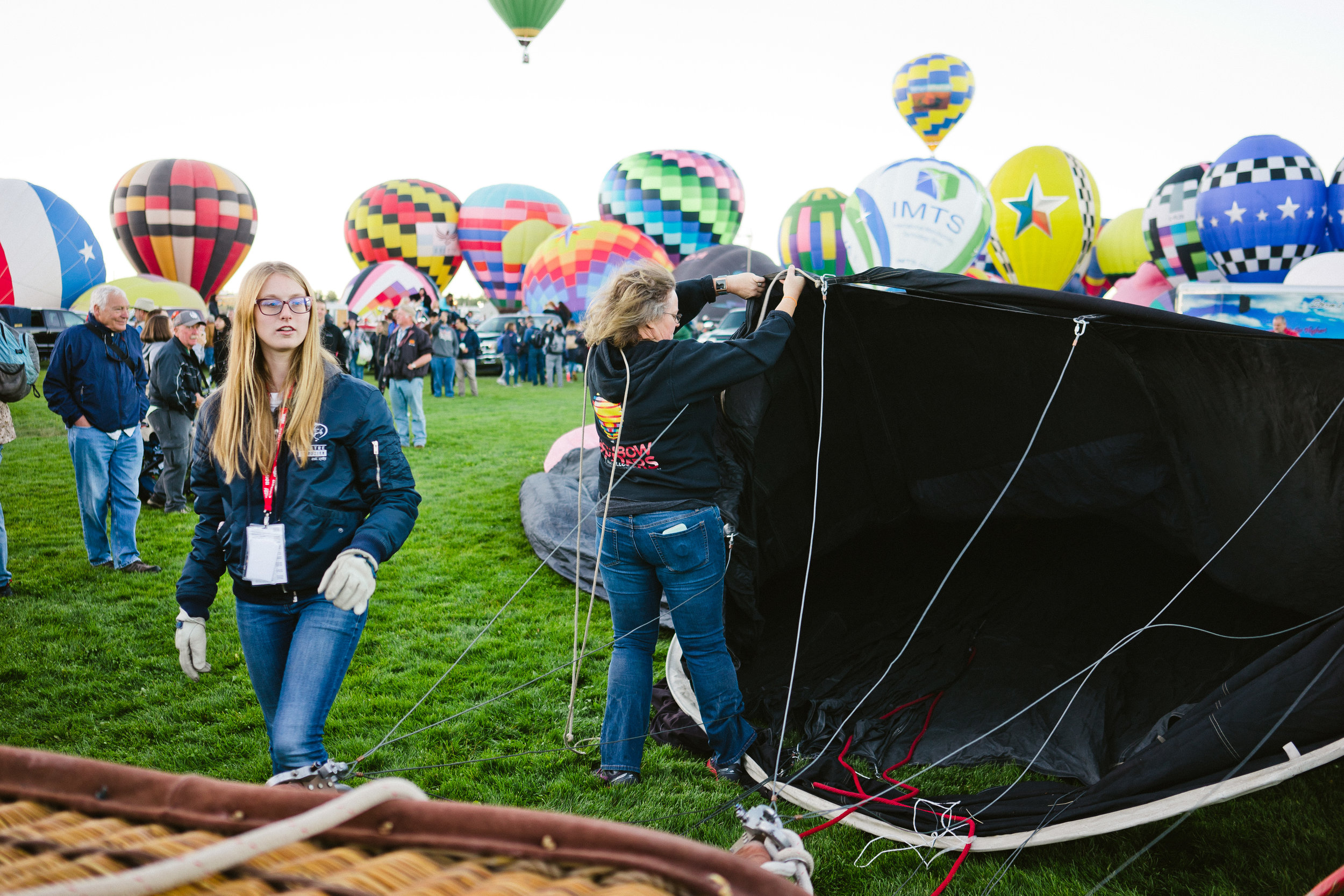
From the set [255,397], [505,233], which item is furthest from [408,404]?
[505,233]

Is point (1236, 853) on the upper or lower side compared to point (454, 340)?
lower

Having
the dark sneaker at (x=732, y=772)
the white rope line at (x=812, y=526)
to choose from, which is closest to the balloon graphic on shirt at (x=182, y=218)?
the white rope line at (x=812, y=526)

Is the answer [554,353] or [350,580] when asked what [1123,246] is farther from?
[350,580]

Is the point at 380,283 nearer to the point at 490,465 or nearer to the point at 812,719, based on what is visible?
the point at 490,465

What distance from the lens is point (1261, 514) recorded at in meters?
2.71

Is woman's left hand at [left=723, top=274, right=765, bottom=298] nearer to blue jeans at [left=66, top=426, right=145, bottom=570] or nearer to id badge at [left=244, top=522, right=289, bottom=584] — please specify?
id badge at [left=244, top=522, right=289, bottom=584]

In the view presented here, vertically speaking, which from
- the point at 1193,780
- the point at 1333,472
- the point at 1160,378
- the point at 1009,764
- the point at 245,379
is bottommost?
the point at 1009,764

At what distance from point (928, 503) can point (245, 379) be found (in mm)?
3106

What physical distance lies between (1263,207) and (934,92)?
819cm

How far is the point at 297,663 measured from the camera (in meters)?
1.80

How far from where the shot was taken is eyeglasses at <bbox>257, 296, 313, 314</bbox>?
74.0 inches

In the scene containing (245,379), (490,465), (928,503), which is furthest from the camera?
(490,465)

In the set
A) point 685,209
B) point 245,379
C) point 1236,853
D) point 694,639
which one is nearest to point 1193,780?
point 1236,853

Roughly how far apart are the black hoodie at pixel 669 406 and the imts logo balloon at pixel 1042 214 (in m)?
14.6
